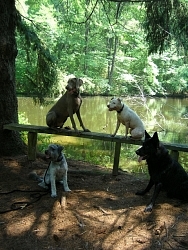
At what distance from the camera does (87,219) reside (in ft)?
13.4

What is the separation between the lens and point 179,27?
746cm

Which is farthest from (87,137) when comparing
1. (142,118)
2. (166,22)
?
(142,118)

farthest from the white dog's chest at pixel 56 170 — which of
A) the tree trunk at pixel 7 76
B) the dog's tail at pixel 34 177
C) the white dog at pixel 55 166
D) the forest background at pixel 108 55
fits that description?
the forest background at pixel 108 55

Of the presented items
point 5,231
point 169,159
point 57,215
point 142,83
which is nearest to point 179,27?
point 169,159

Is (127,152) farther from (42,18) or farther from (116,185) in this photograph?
(42,18)

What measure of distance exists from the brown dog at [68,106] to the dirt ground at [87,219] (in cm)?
130

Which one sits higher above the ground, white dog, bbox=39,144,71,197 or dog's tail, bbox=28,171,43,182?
white dog, bbox=39,144,71,197

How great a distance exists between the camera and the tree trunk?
20.9ft

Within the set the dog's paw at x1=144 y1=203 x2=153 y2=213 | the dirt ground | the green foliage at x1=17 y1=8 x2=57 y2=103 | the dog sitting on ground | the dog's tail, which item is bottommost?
the dirt ground

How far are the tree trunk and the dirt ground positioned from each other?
3.99ft

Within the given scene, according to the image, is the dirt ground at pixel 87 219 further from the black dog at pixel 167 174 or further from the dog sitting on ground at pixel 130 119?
the dog sitting on ground at pixel 130 119

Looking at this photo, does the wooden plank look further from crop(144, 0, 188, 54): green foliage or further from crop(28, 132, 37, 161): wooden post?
crop(144, 0, 188, 54): green foliage

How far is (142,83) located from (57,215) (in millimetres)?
29068

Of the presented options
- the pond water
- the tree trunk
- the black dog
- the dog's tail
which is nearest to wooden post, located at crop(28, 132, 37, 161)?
the tree trunk
